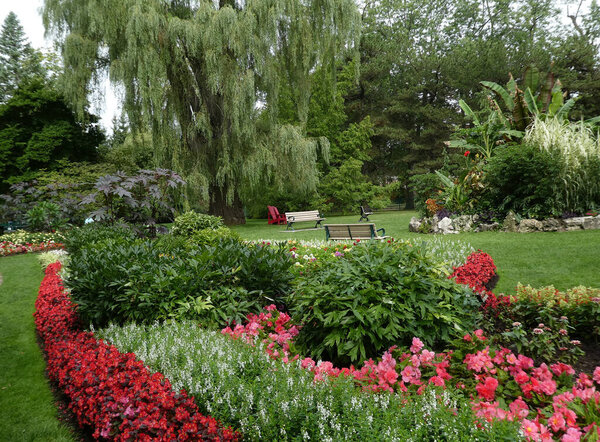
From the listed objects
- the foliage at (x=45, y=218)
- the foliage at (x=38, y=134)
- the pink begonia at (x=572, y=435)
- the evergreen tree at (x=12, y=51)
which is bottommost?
the pink begonia at (x=572, y=435)

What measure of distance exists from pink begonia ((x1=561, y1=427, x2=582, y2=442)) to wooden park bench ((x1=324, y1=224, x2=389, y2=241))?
237 inches

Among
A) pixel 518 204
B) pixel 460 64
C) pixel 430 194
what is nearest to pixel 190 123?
pixel 430 194

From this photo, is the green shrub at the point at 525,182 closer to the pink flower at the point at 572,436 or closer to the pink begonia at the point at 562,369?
the pink begonia at the point at 562,369

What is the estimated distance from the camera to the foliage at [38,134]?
19.1 m

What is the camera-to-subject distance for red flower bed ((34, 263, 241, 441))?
1914 mm

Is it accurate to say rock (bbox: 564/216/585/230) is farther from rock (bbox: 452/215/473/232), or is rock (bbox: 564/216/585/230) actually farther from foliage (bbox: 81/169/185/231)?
foliage (bbox: 81/169/185/231)

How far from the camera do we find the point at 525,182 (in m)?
9.44

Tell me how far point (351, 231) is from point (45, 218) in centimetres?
1110

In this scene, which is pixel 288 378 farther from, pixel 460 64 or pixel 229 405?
pixel 460 64

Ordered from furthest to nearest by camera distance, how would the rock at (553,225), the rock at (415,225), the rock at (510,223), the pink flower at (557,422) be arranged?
the rock at (415,225) < the rock at (510,223) < the rock at (553,225) < the pink flower at (557,422)

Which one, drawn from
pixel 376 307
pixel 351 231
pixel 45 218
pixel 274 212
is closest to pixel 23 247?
pixel 45 218

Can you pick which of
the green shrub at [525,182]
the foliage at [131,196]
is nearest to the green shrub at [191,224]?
the foliage at [131,196]

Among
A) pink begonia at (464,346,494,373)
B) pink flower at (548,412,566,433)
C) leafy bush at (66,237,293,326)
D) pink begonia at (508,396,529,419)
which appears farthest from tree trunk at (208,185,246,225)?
pink flower at (548,412,566,433)

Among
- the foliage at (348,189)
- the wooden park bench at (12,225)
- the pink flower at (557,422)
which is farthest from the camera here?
the foliage at (348,189)
